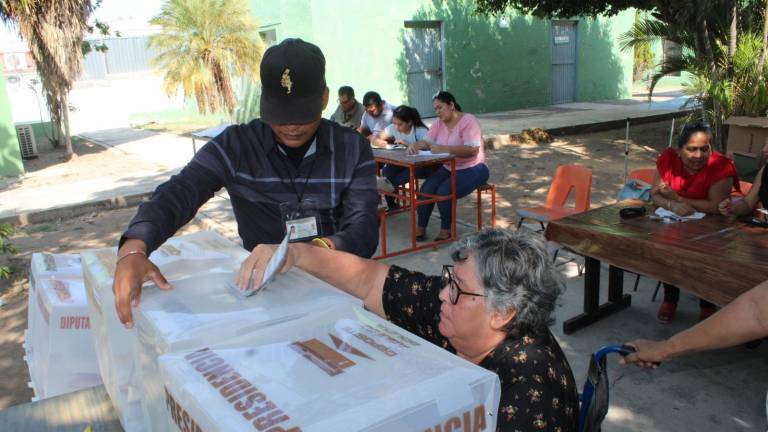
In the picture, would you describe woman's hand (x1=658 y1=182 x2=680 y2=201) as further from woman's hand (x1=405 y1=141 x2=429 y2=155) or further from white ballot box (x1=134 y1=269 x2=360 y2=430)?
white ballot box (x1=134 y1=269 x2=360 y2=430)

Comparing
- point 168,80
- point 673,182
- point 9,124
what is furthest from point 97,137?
point 673,182

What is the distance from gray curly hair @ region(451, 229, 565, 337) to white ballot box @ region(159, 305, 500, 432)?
1.63ft

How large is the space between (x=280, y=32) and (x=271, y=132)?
13244 mm

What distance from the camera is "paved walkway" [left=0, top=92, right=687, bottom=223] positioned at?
8039 mm

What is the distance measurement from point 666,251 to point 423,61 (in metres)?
13.0

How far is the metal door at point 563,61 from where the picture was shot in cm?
1773

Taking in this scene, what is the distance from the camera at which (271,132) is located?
70.3 inches

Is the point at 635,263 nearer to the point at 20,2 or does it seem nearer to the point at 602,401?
the point at 602,401

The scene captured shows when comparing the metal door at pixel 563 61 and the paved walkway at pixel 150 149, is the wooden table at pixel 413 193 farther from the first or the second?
the metal door at pixel 563 61

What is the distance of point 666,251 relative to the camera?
3025mm

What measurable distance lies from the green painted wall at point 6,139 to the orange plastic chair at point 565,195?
9507mm

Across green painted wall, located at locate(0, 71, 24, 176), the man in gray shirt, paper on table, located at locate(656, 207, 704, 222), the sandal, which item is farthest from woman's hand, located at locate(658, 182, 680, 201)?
green painted wall, located at locate(0, 71, 24, 176)

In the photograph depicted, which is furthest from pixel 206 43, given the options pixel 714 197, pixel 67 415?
pixel 67 415

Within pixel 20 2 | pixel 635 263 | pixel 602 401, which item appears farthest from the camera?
pixel 20 2
